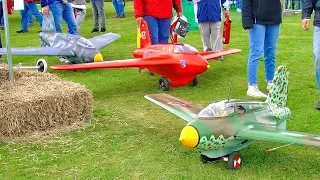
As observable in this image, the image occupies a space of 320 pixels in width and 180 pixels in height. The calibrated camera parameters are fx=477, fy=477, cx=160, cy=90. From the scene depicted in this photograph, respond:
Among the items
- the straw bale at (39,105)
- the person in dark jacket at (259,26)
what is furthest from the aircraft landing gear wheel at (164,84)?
the straw bale at (39,105)

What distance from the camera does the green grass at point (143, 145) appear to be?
13.6 ft

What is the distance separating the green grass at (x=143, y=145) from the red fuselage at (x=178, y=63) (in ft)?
0.65

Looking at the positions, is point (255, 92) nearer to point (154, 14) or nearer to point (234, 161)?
point (154, 14)

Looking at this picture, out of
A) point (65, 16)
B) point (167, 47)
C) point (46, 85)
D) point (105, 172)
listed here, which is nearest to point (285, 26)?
point (65, 16)

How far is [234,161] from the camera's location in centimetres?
411

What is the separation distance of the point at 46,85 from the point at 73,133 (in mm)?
800

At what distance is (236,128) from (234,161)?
298 mm

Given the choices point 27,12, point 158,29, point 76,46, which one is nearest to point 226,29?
point 158,29

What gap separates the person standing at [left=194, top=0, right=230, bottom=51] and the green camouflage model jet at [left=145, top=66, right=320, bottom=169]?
438 centimetres

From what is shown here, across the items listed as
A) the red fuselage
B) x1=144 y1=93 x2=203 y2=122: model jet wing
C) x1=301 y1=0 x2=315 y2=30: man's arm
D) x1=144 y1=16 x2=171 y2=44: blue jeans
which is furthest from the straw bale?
x1=301 y1=0 x2=315 y2=30: man's arm

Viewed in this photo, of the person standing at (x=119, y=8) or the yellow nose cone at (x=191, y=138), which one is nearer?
the yellow nose cone at (x=191, y=138)

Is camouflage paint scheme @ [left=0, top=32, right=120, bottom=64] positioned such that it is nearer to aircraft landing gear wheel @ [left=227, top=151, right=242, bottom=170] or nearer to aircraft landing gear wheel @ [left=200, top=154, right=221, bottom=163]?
aircraft landing gear wheel @ [left=200, top=154, right=221, bottom=163]

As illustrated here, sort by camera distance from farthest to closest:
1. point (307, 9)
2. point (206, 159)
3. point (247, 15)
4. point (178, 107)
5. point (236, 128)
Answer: point (247, 15), point (307, 9), point (178, 107), point (206, 159), point (236, 128)

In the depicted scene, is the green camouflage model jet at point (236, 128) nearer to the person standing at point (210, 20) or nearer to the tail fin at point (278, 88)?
the tail fin at point (278, 88)
